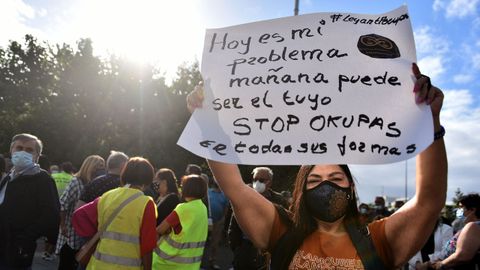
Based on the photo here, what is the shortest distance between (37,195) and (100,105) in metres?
20.8

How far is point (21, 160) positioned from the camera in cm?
417

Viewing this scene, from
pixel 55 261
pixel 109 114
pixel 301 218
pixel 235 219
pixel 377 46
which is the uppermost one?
pixel 109 114

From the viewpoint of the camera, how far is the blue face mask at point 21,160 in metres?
4.14

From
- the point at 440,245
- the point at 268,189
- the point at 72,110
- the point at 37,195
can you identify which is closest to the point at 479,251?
the point at 440,245

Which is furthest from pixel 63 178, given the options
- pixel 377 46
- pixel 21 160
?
pixel 377 46

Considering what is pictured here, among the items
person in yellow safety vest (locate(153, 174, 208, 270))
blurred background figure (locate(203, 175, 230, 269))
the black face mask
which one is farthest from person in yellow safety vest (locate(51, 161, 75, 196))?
the black face mask

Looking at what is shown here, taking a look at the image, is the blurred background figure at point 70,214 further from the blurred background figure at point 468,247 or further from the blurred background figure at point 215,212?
the blurred background figure at point 468,247

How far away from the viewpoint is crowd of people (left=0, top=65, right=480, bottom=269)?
1949 mm

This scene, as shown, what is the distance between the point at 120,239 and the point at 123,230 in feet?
0.26

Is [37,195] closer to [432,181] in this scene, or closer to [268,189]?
[268,189]

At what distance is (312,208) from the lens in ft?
7.00

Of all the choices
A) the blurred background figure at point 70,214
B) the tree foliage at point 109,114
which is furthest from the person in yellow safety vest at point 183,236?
the tree foliage at point 109,114

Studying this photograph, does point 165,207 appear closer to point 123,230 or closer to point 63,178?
point 123,230

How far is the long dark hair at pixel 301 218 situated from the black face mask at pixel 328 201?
5 cm
